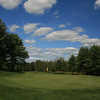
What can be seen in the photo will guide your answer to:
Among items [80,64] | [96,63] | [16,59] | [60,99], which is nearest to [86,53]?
[80,64]

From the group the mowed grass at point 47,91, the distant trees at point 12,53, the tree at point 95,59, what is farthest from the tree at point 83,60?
the mowed grass at point 47,91

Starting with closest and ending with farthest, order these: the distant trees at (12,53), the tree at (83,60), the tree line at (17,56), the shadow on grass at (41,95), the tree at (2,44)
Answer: the shadow on grass at (41,95) < the tree at (2,44) < the tree line at (17,56) < the distant trees at (12,53) < the tree at (83,60)

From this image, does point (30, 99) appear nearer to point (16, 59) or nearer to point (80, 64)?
point (16, 59)

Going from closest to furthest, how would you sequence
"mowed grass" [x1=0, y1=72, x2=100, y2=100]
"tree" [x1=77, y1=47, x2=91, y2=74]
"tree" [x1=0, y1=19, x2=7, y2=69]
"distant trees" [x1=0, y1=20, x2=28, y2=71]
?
"mowed grass" [x1=0, y1=72, x2=100, y2=100] < "tree" [x1=0, y1=19, x2=7, y2=69] < "distant trees" [x1=0, y1=20, x2=28, y2=71] < "tree" [x1=77, y1=47, x2=91, y2=74]

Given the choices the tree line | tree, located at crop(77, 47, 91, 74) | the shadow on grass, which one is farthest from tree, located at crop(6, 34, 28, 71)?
the shadow on grass

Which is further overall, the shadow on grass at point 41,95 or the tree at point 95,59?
the tree at point 95,59

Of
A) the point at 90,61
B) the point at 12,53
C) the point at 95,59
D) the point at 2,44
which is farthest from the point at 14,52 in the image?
the point at 95,59

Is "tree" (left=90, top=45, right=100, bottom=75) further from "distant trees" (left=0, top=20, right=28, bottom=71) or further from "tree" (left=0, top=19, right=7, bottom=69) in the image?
"tree" (left=0, top=19, right=7, bottom=69)

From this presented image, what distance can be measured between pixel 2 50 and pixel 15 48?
450 centimetres

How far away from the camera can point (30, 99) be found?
827 cm

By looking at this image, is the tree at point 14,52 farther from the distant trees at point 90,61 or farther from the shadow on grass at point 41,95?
the shadow on grass at point 41,95

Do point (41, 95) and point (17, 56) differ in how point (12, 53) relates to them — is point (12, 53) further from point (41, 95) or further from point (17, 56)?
point (41, 95)

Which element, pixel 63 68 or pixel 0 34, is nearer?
pixel 0 34

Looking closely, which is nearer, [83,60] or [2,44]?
[2,44]
